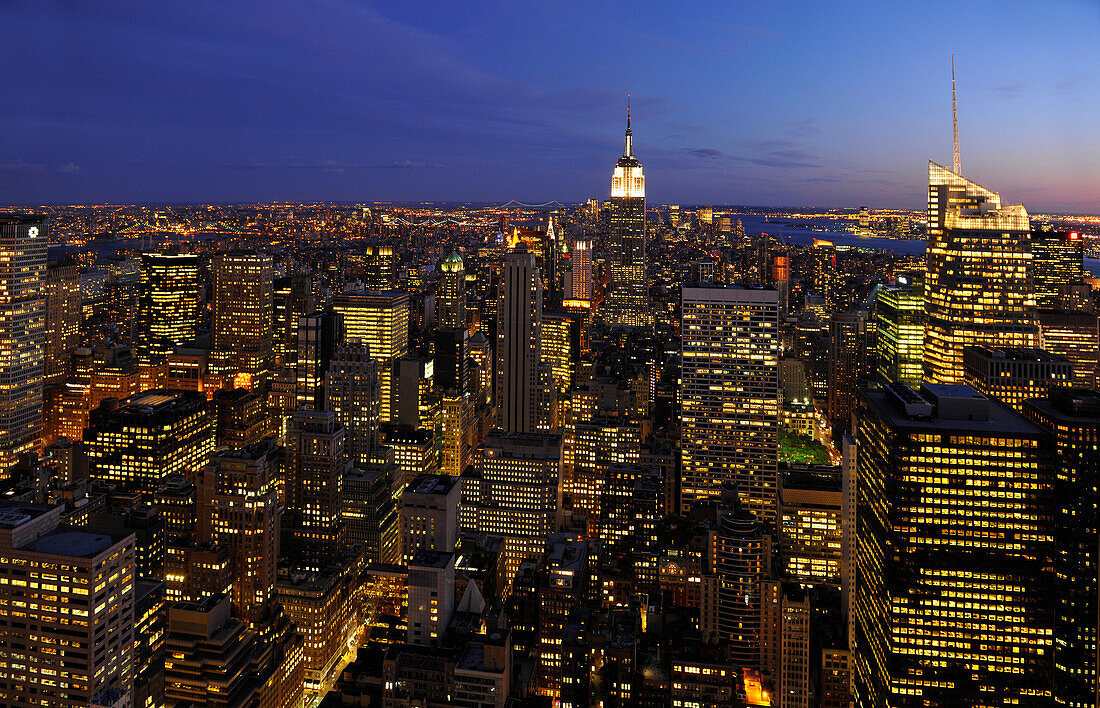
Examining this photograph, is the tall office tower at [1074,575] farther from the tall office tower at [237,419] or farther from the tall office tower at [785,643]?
the tall office tower at [237,419]

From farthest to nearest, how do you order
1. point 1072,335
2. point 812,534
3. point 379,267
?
point 379,267, point 1072,335, point 812,534

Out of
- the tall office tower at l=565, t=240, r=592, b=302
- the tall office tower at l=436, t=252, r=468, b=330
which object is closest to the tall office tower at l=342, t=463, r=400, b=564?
the tall office tower at l=436, t=252, r=468, b=330

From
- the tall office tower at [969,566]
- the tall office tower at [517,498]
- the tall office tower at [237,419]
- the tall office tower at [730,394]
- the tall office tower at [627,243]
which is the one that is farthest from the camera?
the tall office tower at [627,243]

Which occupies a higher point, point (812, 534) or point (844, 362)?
point (844, 362)

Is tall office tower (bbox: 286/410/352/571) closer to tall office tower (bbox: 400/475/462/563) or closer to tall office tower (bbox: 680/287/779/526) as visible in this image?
tall office tower (bbox: 400/475/462/563)

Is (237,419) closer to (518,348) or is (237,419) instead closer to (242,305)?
(242,305)

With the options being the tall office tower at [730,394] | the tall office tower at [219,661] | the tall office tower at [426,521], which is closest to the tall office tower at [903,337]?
the tall office tower at [730,394]

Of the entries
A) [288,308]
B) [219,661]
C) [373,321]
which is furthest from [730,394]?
[288,308]
